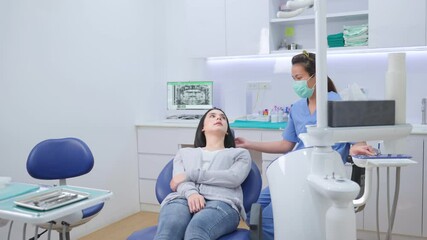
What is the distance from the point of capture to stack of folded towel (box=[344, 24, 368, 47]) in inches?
129

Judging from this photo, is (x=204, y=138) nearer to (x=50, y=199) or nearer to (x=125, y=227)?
(x=50, y=199)

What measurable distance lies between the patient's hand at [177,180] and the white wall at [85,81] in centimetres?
122

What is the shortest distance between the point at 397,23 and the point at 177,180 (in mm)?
2127

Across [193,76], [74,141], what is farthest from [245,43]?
[74,141]

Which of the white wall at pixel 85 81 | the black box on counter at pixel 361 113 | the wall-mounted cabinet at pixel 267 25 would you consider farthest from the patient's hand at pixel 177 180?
the wall-mounted cabinet at pixel 267 25

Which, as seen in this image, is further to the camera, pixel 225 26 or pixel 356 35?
pixel 225 26

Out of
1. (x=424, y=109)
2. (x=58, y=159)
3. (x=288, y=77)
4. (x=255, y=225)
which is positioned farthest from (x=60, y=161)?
(x=424, y=109)

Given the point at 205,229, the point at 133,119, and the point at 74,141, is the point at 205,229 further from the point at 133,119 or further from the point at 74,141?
the point at 133,119

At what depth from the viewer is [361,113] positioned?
1.04 metres

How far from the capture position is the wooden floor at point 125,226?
3230 mm

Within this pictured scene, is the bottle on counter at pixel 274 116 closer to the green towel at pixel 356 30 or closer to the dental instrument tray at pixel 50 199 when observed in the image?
the green towel at pixel 356 30

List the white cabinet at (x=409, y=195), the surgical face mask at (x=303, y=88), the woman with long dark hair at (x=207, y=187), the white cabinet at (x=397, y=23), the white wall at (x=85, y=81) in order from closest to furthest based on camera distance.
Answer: the woman with long dark hair at (x=207, y=187), the surgical face mask at (x=303, y=88), the white wall at (x=85, y=81), the white cabinet at (x=409, y=195), the white cabinet at (x=397, y=23)

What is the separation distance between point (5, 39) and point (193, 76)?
6.36 ft

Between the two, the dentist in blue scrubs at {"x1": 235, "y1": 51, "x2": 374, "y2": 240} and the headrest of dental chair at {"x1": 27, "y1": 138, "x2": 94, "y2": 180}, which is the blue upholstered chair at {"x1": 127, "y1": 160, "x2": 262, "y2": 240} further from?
the headrest of dental chair at {"x1": 27, "y1": 138, "x2": 94, "y2": 180}
